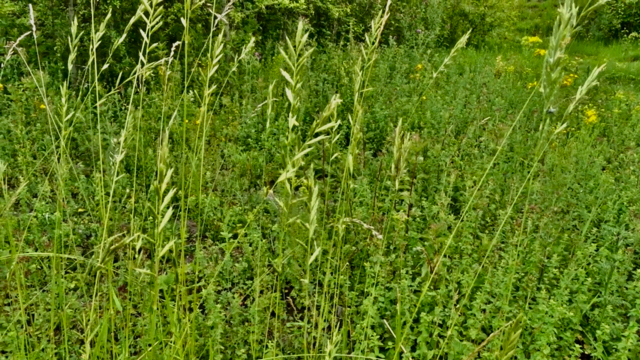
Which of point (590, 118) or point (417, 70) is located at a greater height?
point (417, 70)

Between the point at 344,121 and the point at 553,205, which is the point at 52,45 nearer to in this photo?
the point at 344,121

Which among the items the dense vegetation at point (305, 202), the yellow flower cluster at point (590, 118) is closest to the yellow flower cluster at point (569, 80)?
the dense vegetation at point (305, 202)

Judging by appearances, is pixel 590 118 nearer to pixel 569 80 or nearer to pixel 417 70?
pixel 569 80

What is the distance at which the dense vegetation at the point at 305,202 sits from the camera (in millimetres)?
1516

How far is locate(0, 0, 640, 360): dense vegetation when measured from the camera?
4.97 feet

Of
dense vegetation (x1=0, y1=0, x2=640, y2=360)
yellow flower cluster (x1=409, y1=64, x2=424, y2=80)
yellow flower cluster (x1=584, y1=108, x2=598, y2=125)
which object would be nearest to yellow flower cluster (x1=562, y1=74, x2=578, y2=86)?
dense vegetation (x1=0, y1=0, x2=640, y2=360)

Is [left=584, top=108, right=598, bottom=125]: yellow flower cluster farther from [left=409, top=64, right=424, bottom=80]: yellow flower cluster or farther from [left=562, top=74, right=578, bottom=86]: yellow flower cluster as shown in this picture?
[left=409, top=64, right=424, bottom=80]: yellow flower cluster

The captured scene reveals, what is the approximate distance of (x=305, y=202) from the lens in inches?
56.2

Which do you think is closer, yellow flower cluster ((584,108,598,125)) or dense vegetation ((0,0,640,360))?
dense vegetation ((0,0,640,360))

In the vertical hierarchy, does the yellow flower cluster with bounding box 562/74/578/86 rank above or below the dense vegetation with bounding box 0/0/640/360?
above

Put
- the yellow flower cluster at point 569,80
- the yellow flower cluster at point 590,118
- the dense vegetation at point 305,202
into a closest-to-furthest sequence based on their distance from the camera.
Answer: the dense vegetation at point 305,202 < the yellow flower cluster at point 590,118 < the yellow flower cluster at point 569,80

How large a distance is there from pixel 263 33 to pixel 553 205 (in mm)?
4170

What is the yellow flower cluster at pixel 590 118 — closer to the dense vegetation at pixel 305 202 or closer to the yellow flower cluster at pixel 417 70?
the dense vegetation at pixel 305 202

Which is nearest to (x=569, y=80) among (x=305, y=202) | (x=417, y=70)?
(x=417, y=70)
